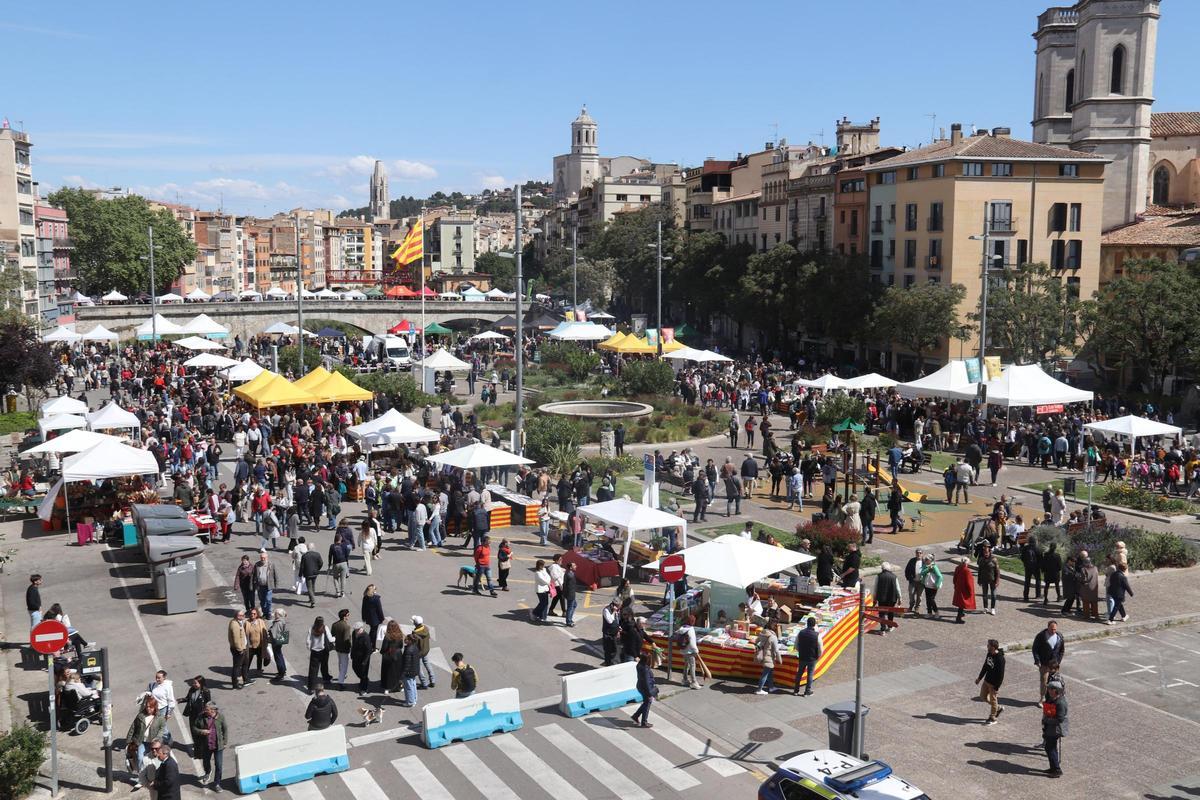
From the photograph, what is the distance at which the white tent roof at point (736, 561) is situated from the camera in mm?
17109

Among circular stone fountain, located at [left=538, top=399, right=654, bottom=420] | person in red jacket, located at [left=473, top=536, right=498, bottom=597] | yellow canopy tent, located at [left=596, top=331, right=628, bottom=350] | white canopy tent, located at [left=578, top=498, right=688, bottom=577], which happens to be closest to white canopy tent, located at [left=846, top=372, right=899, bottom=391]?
circular stone fountain, located at [left=538, top=399, right=654, bottom=420]

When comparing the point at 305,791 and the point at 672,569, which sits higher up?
the point at 672,569

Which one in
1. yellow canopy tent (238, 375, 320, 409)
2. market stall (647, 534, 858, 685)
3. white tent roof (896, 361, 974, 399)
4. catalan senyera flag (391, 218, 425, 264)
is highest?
catalan senyera flag (391, 218, 425, 264)

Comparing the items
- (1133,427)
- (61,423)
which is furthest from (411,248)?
(1133,427)

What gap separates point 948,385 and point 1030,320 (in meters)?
12.7

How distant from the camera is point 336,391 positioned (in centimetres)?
3541

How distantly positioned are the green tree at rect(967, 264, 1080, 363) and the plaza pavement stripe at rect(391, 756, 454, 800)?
38129 millimetres

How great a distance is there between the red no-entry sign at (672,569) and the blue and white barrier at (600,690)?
130 cm

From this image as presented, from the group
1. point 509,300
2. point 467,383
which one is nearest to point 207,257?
point 509,300

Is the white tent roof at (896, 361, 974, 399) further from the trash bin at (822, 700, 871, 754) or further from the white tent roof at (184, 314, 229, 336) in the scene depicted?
the white tent roof at (184, 314, 229, 336)

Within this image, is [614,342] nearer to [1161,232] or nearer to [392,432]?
[392,432]

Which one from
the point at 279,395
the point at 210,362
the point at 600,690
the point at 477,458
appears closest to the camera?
the point at 600,690

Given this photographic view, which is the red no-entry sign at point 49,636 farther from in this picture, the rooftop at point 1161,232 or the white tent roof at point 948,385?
the rooftop at point 1161,232

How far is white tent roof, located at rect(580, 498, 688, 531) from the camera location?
66.2ft
